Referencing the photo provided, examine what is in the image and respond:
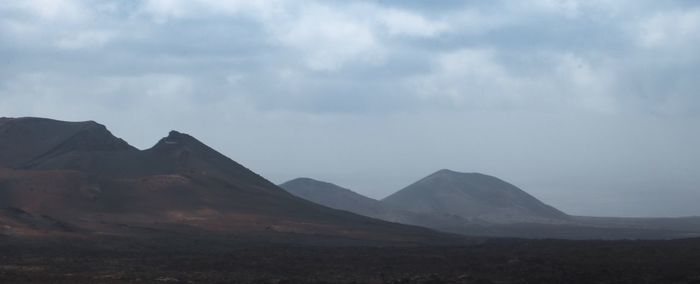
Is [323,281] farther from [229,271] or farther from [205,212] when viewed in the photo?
[205,212]

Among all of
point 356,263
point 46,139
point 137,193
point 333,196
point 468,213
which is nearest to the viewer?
point 356,263

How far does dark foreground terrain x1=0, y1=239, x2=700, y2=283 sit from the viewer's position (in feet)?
149

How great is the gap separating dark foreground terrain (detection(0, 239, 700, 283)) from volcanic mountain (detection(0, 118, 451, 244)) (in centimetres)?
1532

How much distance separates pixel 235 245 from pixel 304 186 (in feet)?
387

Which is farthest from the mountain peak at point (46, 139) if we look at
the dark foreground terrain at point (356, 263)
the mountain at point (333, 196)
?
the mountain at point (333, 196)

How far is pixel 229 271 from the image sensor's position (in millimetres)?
49938

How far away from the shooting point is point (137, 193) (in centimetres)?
9781

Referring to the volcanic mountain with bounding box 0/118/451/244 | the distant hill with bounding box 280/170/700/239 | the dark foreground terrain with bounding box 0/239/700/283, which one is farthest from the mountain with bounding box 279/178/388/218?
the dark foreground terrain with bounding box 0/239/700/283

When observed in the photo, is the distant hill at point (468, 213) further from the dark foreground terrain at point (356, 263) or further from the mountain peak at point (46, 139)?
the dark foreground terrain at point (356, 263)

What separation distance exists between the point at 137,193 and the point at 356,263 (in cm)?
4802

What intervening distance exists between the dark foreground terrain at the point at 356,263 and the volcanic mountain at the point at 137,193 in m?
15.3

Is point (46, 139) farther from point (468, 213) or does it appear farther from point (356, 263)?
point (468, 213)

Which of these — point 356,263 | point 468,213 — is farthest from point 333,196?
point 356,263

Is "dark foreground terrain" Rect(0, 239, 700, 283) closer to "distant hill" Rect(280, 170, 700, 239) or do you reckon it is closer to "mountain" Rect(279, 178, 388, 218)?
"distant hill" Rect(280, 170, 700, 239)
